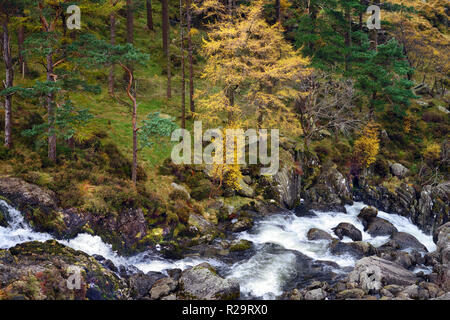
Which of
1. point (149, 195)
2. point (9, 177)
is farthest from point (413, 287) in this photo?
point (9, 177)

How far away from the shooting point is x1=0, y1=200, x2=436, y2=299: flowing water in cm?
1521

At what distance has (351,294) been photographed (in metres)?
15.4

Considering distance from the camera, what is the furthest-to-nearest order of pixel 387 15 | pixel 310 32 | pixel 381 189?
pixel 387 15
pixel 310 32
pixel 381 189

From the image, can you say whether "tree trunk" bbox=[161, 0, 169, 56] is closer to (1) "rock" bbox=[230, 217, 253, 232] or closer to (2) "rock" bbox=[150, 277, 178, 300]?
(1) "rock" bbox=[230, 217, 253, 232]

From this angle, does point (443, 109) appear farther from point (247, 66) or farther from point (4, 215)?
point (4, 215)

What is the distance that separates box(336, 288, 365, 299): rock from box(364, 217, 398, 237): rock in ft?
29.0

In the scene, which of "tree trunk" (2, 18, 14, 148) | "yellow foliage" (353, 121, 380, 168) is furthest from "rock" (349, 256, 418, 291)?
"tree trunk" (2, 18, 14, 148)

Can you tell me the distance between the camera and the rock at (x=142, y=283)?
14741 millimetres

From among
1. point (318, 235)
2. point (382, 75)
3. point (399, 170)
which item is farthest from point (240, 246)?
point (382, 75)

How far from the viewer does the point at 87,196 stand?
58.1ft

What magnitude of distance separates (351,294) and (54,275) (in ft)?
40.2
